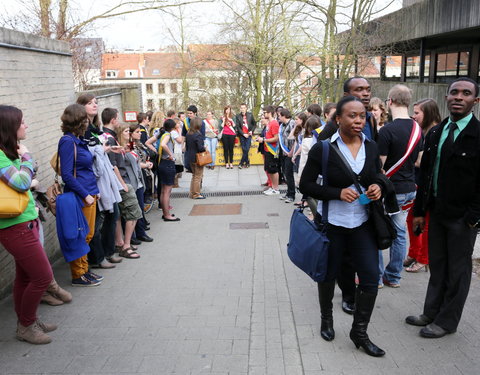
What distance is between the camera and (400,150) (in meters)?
4.50

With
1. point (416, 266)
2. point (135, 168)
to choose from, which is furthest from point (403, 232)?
point (135, 168)

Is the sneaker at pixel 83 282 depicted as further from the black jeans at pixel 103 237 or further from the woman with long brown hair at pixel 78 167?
the black jeans at pixel 103 237

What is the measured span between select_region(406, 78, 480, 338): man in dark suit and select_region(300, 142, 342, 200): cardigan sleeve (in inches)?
38.8

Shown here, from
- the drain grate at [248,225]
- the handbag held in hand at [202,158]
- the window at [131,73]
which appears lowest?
the drain grate at [248,225]

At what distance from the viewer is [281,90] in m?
24.0

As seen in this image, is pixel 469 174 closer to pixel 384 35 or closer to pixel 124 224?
pixel 124 224

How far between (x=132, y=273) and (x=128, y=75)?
87163 millimetres

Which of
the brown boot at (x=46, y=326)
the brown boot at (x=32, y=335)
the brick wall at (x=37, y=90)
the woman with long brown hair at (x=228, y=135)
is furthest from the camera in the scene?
the woman with long brown hair at (x=228, y=135)

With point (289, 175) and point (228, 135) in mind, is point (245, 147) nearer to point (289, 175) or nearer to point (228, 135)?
point (228, 135)

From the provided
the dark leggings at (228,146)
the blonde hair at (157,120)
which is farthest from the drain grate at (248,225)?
the dark leggings at (228,146)

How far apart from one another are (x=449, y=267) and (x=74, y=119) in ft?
12.4

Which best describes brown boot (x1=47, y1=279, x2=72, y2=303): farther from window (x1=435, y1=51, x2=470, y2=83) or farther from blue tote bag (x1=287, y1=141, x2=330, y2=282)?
window (x1=435, y1=51, x2=470, y2=83)

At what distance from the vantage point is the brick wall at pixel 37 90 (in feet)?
17.0

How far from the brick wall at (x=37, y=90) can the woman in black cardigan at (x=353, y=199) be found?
3.40 m
